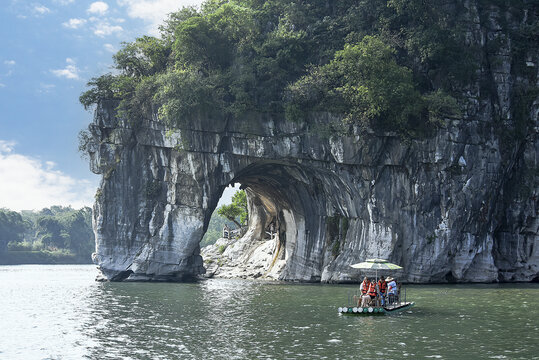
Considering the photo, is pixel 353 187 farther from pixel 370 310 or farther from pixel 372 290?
pixel 370 310

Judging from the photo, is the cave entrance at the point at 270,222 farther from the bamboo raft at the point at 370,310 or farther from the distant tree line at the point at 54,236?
the distant tree line at the point at 54,236

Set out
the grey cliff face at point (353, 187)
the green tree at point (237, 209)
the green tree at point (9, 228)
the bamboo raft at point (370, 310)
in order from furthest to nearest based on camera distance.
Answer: the green tree at point (9, 228)
the green tree at point (237, 209)
the grey cliff face at point (353, 187)
the bamboo raft at point (370, 310)

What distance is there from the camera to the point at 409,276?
4028cm

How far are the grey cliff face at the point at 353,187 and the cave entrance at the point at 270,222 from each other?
34 centimetres

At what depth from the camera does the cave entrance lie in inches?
1779

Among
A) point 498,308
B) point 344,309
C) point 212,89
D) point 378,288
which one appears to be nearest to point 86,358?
point 344,309

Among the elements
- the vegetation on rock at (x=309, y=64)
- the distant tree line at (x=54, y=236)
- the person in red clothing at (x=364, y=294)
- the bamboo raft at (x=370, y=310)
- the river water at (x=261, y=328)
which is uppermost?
the vegetation on rock at (x=309, y=64)

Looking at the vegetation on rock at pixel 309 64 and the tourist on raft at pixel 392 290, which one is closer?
the tourist on raft at pixel 392 290

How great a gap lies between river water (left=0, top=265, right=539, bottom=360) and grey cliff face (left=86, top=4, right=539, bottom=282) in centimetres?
929

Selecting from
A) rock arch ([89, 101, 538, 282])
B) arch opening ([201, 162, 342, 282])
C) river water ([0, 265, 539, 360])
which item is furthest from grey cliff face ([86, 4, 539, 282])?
river water ([0, 265, 539, 360])

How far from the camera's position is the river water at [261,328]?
15883 mm

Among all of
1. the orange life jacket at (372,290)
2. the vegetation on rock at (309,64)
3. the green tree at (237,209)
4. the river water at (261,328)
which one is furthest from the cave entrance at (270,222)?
the orange life jacket at (372,290)

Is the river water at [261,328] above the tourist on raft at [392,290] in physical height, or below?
below

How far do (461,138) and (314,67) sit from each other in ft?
37.5
